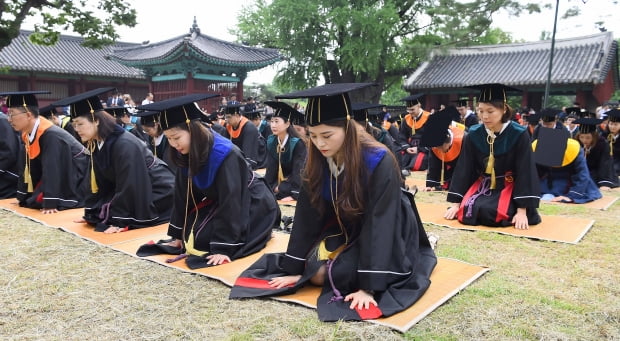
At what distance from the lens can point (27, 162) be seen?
6496mm

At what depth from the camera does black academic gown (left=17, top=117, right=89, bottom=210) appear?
6.26 metres

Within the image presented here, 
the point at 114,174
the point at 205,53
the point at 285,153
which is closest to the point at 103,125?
the point at 114,174

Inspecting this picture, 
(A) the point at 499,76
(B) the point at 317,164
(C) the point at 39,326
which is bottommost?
(C) the point at 39,326

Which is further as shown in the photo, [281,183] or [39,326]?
[281,183]

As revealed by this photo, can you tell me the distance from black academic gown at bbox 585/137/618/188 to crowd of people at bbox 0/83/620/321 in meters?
0.02

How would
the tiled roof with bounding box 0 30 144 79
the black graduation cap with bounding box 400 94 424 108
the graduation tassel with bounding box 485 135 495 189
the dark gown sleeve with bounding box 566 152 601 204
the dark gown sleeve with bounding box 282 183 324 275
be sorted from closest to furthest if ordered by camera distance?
the dark gown sleeve with bounding box 282 183 324 275, the graduation tassel with bounding box 485 135 495 189, the dark gown sleeve with bounding box 566 152 601 204, the black graduation cap with bounding box 400 94 424 108, the tiled roof with bounding box 0 30 144 79

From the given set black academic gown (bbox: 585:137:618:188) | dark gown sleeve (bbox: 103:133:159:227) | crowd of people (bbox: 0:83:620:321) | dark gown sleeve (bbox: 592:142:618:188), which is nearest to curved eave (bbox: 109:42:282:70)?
crowd of people (bbox: 0:83:620:321)

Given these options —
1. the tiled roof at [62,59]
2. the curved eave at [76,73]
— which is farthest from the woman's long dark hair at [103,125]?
the curved eave at [76,73]

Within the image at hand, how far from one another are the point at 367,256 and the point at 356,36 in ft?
69.0

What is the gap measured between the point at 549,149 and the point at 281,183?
12.8ft

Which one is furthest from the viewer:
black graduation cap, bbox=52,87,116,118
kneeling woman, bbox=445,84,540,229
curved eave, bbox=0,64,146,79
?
curved eave, bbox=0,64,146,79

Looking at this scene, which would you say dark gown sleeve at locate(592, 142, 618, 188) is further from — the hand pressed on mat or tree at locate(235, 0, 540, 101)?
tree at locate(235, 0, 540, 101)

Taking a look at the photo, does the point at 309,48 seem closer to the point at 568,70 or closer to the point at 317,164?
the point at 568,70

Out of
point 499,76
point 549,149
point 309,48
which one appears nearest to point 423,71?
point 499,76
